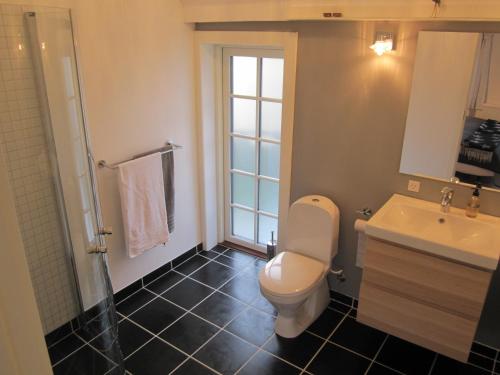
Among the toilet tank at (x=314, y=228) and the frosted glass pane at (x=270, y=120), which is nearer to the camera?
the toilet tank at (x=314, y=228)

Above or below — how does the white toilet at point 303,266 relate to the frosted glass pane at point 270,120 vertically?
below

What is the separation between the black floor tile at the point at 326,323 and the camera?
117 inches

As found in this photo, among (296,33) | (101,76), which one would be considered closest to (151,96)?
(101,76)

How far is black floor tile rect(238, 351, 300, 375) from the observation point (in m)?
2.61

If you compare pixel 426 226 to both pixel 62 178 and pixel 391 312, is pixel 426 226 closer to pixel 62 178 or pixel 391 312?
pixel 391 312

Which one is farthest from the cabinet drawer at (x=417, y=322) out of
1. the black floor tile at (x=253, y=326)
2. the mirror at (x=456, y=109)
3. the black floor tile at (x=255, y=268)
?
the black floor tile at (x=255, y=268)

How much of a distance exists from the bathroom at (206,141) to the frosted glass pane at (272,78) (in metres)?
0.25

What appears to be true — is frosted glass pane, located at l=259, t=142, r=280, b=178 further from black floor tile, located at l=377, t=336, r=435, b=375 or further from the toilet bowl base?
black floor tile, located at l=377, t=336, r=435, b=375

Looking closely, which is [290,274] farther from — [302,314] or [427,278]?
[427,278]

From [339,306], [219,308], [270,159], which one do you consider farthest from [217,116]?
[339,306]

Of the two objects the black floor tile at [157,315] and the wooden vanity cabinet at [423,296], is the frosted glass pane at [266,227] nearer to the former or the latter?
the black floor tile at [157,315]

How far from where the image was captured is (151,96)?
3.08m

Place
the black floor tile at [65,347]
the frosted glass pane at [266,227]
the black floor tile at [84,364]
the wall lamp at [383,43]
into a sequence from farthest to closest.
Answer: the frosted glass pane at [266,227] → the wall lamp at [383,43] → the black floor tile at [84,364] → the black floor tile at [65,347]

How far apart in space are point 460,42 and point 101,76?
2170 millimetres
